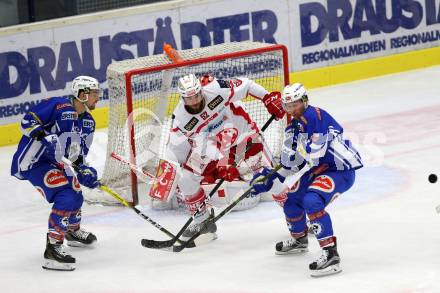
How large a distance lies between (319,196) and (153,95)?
2.26 meters

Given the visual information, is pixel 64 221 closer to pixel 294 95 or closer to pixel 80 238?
pixel 80 238

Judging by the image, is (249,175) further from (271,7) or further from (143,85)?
(271,7)

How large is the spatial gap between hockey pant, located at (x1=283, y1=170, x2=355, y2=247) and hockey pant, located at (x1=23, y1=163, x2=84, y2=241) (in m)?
1.20

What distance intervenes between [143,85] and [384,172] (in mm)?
1788

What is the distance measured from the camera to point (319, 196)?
5996mm

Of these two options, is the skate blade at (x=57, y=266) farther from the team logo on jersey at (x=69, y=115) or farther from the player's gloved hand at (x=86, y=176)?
the team logo on jersey at (x=69, y=115)

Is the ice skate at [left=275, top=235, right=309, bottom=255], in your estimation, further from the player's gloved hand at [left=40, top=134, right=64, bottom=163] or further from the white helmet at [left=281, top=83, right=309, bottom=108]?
the player's gloved hand at [left=40, top=134, right=64, bottom=163]

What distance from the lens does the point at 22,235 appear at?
726 centimetres

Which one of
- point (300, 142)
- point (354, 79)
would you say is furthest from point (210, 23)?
point (300, 142)

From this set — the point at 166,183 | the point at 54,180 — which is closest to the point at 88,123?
the point at 54,180

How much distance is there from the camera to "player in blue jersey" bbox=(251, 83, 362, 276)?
5977 mm

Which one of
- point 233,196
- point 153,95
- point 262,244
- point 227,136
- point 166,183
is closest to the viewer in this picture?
point 262,244

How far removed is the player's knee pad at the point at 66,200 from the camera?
6438mm

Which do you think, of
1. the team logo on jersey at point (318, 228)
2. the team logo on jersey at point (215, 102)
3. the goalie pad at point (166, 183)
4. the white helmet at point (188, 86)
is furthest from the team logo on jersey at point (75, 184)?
the team logo on jersey at point (318, 228)
